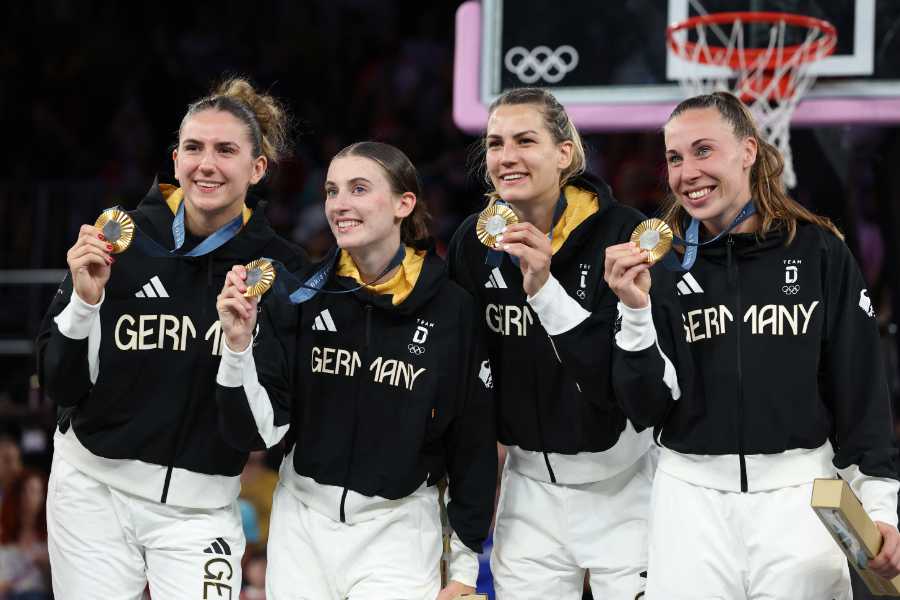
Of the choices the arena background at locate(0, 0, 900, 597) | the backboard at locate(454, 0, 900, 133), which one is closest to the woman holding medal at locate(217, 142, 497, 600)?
the backboard at locate(454, 0, 900, 133)

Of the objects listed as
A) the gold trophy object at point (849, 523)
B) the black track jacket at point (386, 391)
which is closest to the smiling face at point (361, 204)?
the black track jacket at point (386, 391)

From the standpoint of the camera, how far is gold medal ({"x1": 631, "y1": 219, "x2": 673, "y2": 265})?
329cm

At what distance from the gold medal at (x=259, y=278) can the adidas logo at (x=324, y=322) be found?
0.33 m

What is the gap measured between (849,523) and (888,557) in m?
0.26

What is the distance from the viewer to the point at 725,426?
11.2ft

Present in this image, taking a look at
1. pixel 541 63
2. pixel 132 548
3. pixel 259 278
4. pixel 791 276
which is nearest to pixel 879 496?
pixel 791 276

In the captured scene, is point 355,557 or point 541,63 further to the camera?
point 541,63

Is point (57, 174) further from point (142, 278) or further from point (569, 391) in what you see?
point (569, 391)

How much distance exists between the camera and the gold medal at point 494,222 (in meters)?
3.51

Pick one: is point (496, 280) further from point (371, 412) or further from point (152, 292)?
point (152, 292)

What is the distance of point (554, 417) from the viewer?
381cm

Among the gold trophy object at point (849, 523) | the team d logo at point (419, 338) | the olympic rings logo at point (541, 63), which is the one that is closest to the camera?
the gold trophy object at point (849, 523)

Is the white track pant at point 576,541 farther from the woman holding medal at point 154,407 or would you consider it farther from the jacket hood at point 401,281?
the woman holding medal at point 154,407

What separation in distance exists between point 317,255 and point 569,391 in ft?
15.2
